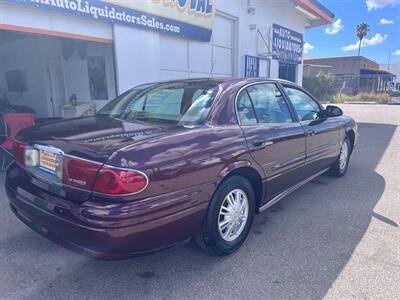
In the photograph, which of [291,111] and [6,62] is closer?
[291,111]

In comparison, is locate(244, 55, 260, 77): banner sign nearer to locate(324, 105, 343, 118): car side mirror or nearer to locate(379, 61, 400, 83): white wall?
locate(324, 105, 343, 118): car side mirror

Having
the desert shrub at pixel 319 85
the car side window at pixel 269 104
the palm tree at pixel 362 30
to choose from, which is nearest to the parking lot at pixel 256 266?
the car side window at pixel 269 104

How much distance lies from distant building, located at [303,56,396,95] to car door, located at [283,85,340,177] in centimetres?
3099

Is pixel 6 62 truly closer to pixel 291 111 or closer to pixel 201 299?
pixel 291 111

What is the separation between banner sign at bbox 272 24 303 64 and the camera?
1165cm

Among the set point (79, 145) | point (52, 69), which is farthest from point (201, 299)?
point (52, 69)

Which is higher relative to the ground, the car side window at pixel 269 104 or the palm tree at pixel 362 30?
the palm tree at pixel 362 30

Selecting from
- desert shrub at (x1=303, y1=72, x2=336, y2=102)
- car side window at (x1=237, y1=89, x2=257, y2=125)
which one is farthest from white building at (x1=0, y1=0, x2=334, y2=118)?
desert shrub at (x1=303, y1=72, x2=336, y2=102)

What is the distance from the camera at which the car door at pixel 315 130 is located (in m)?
3.65

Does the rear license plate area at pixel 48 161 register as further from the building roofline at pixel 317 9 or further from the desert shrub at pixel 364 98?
the desert shrub at pixel 364 98

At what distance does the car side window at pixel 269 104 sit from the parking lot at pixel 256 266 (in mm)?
1149

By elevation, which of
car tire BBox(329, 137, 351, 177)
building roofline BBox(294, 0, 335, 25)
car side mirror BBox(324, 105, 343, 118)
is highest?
building roofline BBox(294, 0, 335, 25)

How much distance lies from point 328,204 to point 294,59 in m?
11.3

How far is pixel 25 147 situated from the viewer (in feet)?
8.13
